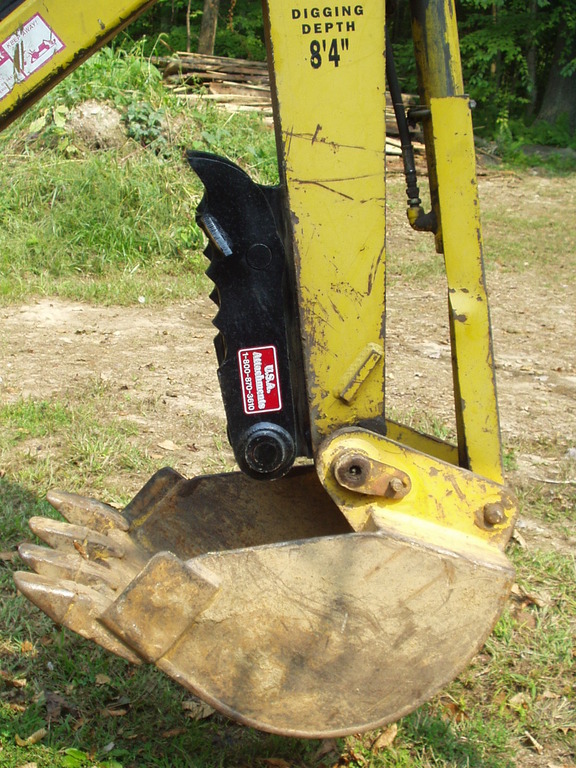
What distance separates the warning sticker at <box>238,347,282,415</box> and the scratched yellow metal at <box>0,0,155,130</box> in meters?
0.84

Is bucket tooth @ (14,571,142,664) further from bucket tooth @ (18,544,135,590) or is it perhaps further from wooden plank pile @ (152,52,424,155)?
wooden plank pile @ (152,52,424,155)

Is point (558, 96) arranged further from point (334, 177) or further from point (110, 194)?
point (334, 177)

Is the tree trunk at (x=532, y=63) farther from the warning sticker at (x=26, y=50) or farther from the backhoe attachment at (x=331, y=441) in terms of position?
the warning sticker at (x=26, y=50)

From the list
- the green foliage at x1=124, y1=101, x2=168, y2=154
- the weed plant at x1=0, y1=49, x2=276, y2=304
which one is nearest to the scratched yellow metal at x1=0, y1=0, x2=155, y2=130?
the weed plant at x1=0, y1=49, x2=276, y2=304

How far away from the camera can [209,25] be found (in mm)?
14953

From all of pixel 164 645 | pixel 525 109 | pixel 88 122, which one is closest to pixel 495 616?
pixel 164 645

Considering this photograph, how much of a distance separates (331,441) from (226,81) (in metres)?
11.1

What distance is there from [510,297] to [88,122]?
438cm

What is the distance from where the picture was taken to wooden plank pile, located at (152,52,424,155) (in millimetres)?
11461

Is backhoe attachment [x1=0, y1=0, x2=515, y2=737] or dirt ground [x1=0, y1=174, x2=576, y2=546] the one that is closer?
backhoe attachment [x1=0, y1=0, x2=515, y2=737]

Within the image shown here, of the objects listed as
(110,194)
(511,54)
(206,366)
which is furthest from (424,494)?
(511,54)

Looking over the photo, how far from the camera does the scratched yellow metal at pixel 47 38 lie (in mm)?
2027

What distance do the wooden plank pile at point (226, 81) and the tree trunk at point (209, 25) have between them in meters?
2.50

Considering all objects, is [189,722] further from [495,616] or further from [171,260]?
[171,260]
